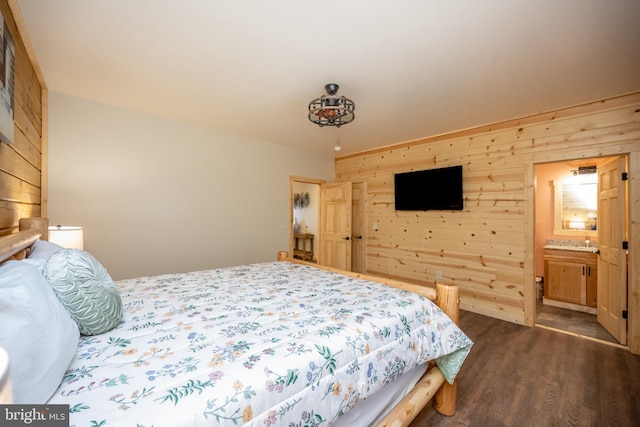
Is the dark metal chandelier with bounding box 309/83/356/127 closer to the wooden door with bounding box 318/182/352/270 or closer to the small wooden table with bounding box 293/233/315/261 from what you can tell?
the wooden door with bounding box 318/182/352/270

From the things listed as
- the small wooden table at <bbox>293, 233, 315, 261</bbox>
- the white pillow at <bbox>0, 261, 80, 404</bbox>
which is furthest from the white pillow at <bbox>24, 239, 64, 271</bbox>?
the small wooden table at <bbox>293, 233, 315, 261</bbox>

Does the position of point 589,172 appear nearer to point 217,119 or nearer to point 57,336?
point 217,119

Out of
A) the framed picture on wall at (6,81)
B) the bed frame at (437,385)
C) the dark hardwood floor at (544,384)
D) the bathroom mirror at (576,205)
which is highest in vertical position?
the framed picture on wall at (6,81)

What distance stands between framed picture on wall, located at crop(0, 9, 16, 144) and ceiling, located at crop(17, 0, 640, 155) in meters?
0.29

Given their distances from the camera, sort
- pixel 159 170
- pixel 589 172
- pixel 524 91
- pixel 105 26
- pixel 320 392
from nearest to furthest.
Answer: pixel 320 392
pixel 105 26
pixel 524 91
pixel 159 170
pixel 589 172

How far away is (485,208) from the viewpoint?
3.66 metres

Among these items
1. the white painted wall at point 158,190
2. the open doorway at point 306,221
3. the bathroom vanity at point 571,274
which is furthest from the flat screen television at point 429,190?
the open doorway at point 306,221

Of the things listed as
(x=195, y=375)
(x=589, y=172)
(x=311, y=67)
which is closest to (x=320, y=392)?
(x=195, y=375)

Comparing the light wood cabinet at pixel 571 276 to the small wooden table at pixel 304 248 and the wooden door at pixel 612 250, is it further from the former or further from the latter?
the small wooden table at pixel 304 248

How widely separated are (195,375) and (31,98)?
2906mm

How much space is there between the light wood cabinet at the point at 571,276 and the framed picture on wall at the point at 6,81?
230 inches

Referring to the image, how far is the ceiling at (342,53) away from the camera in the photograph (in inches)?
64.6

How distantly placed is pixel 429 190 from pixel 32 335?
424 cm

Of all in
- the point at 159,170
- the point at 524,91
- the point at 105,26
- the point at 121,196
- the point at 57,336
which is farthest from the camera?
the point at 159,170
